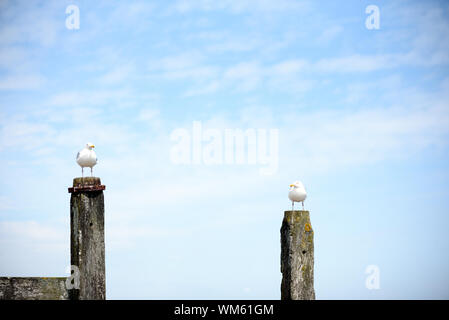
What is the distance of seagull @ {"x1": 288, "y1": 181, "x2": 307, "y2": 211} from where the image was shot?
8461mm

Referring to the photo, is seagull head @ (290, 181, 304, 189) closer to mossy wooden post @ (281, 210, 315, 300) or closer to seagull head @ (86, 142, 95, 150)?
mossy wooden post @ (281, 210, 315, 300)

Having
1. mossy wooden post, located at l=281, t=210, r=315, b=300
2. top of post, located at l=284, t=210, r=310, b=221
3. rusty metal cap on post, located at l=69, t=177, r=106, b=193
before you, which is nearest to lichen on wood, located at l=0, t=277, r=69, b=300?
rusty metal cap on post, located at l=69, t=177, r=106, b=193

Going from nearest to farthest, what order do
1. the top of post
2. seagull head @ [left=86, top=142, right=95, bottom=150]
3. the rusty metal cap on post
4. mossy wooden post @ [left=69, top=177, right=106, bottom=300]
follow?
mossy wooden post @ [left=69, top=177, right=106, bottom=300]
the rusty metal cap on post
the top of post
seagull head @ [left=86, top=142, right=95, bottom=150]

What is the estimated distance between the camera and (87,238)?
816cm

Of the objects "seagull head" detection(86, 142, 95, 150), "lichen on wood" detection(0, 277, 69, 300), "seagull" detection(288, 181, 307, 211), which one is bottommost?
"lichen on wood" detection(0, 277, 69, 300)

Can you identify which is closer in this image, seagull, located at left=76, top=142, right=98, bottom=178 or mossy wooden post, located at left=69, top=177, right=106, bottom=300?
mossy wooden post, located at left=69, top=177, right=106, bottom=300

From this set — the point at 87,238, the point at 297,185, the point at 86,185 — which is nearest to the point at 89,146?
the point at 86,185

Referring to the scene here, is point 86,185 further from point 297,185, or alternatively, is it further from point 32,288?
point 297,185

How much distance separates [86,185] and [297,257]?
3489mm

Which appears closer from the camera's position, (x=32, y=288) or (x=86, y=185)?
(x=86, y=185)
